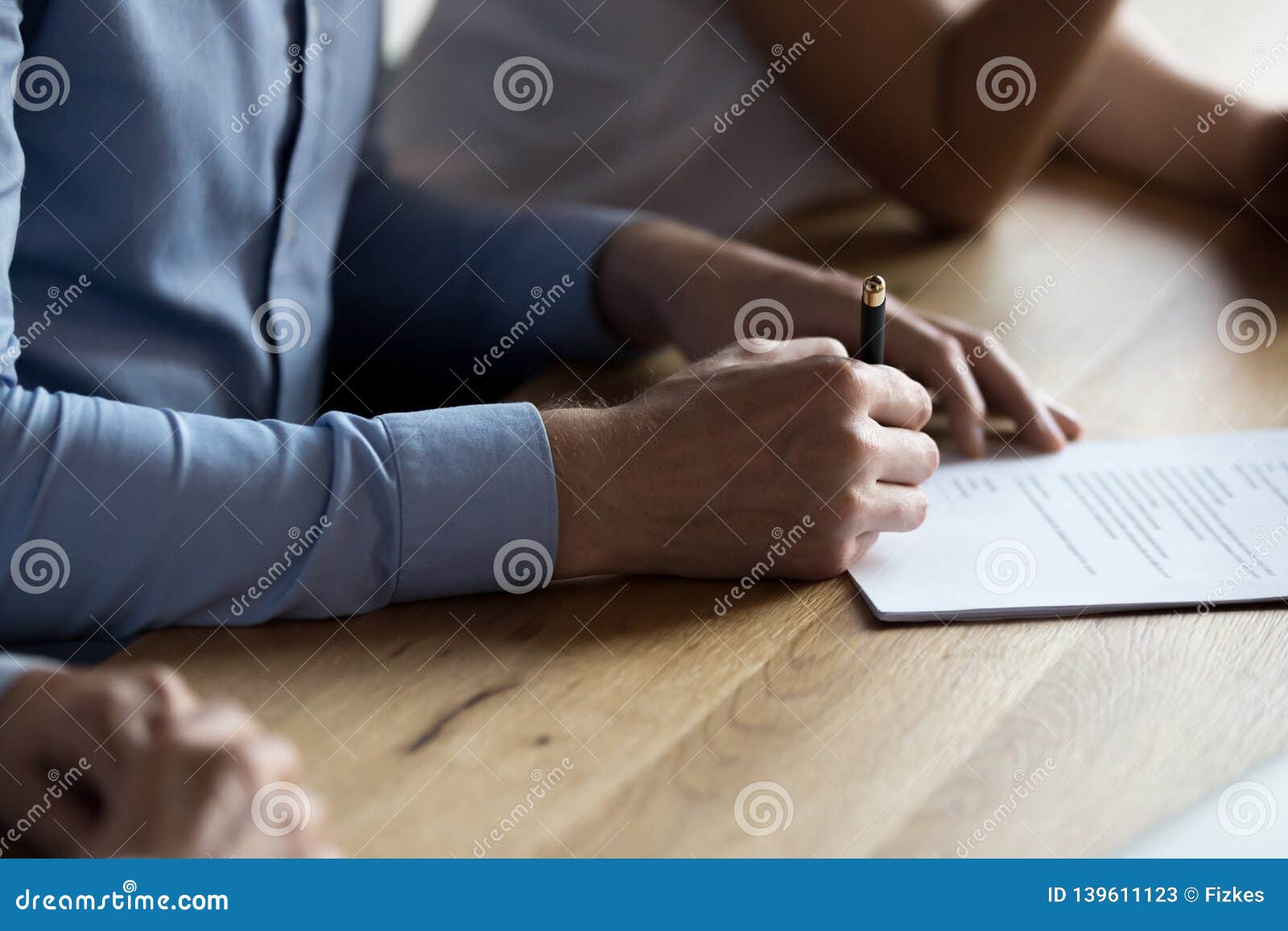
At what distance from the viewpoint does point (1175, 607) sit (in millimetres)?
752

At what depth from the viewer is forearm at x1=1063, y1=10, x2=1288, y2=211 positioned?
4.73 ft

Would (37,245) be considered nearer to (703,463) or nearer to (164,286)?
(164,286)

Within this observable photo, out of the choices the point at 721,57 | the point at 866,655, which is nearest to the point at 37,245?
the point at 866,655
